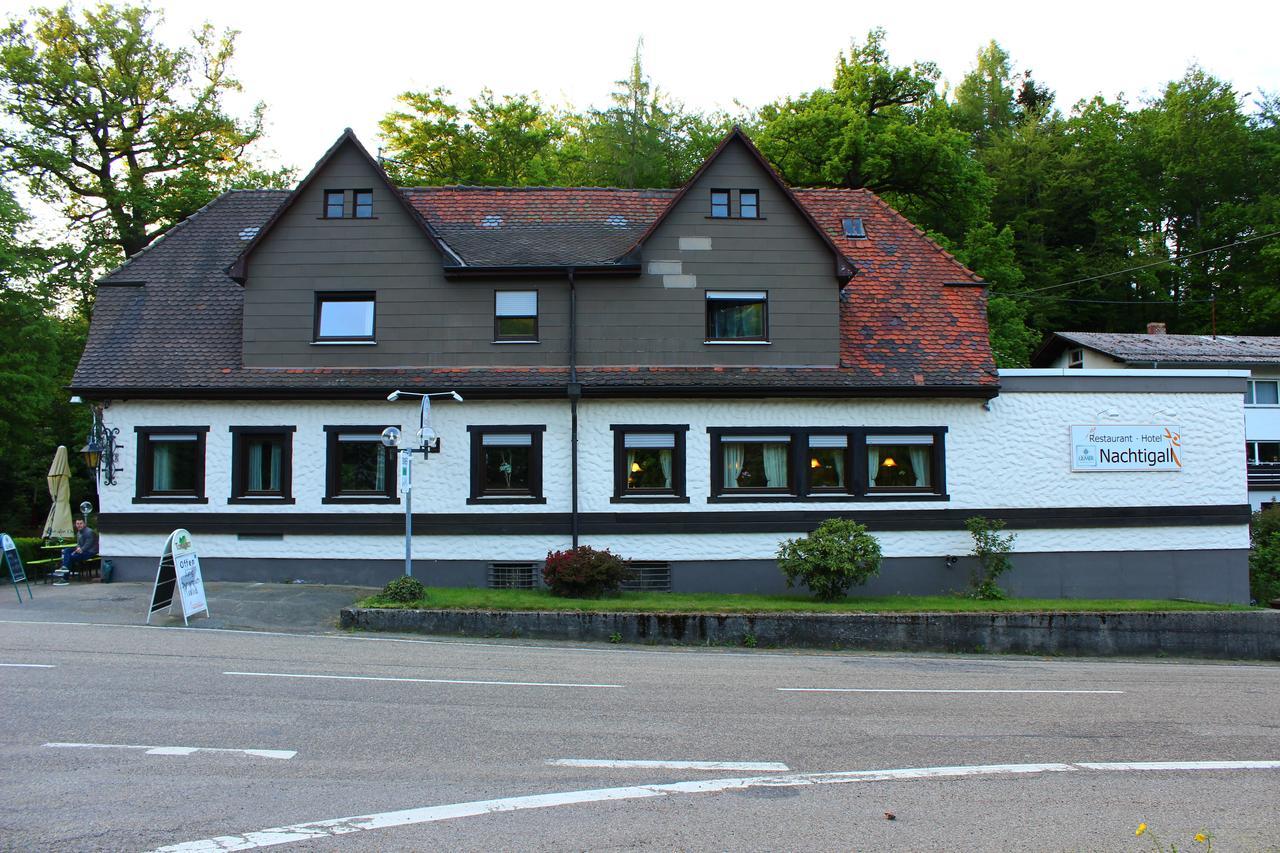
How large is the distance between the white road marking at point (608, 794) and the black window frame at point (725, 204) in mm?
15029

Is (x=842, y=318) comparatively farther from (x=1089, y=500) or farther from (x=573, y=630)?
(x=573, y=630)

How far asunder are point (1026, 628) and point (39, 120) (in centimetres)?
3727

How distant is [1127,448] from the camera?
20719mm

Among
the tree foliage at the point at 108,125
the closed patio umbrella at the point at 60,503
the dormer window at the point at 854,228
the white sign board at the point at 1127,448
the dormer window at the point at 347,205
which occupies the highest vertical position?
the tree foliage at the point at 108,125

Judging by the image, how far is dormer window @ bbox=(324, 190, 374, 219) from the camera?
20.6 m

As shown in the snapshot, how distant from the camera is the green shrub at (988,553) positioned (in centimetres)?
1959

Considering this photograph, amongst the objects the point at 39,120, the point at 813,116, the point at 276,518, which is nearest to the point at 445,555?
the point at 276,518

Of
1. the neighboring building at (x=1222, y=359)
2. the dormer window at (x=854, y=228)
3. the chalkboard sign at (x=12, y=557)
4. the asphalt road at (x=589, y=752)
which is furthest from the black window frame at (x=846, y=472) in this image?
the neighboring building at (x=1222, y=359)

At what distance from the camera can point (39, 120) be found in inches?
1387

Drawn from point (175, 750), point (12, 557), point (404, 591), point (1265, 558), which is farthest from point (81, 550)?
point (1265, 558)

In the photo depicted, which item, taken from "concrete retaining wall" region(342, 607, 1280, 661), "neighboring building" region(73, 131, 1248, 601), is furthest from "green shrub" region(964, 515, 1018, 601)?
"concrete retaining wall" region(342, 607, 1280, 661)

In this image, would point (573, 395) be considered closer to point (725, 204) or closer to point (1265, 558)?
point (725, 204)

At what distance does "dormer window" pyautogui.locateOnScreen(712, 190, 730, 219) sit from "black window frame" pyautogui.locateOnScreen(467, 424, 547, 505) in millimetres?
5975

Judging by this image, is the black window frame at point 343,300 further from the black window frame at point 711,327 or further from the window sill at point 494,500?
the black window frame at point 711,327
